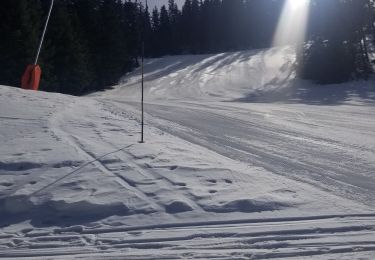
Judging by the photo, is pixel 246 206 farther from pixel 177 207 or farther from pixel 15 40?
pixel 15 40

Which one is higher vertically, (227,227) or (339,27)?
(339,27)

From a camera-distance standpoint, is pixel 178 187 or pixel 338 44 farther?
→ pixel 338 44

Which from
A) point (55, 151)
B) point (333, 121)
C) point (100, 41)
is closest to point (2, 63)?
point (100, 41)

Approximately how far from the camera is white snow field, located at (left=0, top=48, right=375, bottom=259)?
559cm

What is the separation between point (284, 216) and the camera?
255 inches

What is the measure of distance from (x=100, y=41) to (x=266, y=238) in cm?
3981

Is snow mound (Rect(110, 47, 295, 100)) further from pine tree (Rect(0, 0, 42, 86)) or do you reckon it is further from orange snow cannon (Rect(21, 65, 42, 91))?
orange snow cannon (Rect(21, 65, 42, 91))

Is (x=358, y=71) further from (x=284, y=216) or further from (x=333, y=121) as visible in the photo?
(x=284, y=216)

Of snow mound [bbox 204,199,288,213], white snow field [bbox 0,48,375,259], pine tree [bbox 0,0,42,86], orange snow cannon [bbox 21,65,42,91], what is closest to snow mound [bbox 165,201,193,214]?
white snow field [bbox 0,48,375,259]

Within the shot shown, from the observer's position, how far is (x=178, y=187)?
25.0ft

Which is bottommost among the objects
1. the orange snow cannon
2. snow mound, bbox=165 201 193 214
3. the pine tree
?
snow mound, bbox=165 201 193 214

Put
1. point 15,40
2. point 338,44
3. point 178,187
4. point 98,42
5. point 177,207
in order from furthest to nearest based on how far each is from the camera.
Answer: point 98,42
point 338,44
point 15,40
point 178,187
point 177,207

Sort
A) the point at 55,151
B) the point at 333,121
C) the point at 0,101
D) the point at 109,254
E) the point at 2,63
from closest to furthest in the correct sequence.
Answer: the point at 109,254 < the point at 55,151 < the point at 0,101 < the point at 333,121 < the point at 2,63

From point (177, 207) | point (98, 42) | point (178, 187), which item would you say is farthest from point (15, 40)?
point (177, 207)
